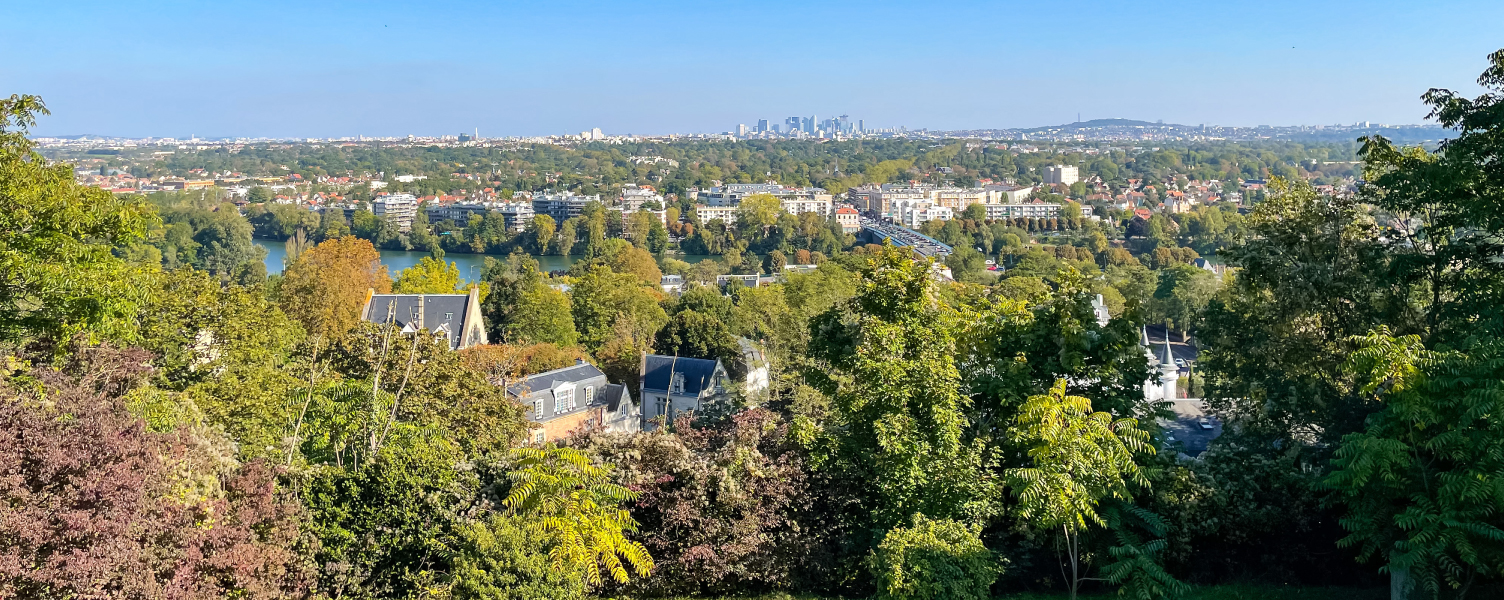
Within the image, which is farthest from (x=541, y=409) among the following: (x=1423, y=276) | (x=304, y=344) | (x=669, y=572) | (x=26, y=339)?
(x=1423, y=276)

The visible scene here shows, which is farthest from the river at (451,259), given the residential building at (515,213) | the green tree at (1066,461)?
the green tree at (1066,461)

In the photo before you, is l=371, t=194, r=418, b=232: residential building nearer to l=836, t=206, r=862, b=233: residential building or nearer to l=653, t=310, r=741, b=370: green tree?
l=836, t=206, r=862, b=233: residential building

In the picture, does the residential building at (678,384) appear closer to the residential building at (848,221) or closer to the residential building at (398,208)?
the residential building at (398,208)

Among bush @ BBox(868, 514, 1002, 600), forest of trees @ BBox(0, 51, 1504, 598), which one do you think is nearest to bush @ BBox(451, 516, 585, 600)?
forest of trees @ BBox(0, 51, 1504, 598)

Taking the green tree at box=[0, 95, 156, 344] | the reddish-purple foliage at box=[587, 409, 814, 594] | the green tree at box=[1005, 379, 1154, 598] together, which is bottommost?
the reddish-purple foliage at box=[587, 409, 814, 594]

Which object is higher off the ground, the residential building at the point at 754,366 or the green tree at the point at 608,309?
the residential building at the point at 754,366

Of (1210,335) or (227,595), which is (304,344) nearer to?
(227,595)

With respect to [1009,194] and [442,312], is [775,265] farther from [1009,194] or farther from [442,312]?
[1009,194]
